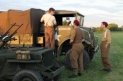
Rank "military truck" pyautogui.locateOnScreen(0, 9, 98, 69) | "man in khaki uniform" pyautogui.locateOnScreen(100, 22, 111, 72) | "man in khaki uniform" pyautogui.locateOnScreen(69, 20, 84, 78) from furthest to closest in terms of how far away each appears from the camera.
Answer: "military truck" pyautogui.locateOnScreen(0, 9, 98, 69)
"man in khaki uniform" pyautogui.locateOnScreen(100, 22, 111, 72)
"man in khaki uniform" pyautogui.locateOnScreen(69, 20, 84, 78)

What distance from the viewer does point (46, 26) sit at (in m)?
11.0

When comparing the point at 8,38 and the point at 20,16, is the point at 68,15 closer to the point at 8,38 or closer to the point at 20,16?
the point at 20,16

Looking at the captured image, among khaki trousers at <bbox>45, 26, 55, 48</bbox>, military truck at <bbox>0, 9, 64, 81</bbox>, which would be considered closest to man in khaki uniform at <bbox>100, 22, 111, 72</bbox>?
khaki trousers at <bbox>45, 26, 55, 48</bbox>

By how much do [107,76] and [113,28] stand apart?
58020mm

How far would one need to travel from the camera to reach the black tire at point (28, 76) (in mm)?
7215

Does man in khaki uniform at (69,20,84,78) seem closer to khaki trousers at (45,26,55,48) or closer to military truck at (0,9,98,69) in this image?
military truck at (0,9,98,69)

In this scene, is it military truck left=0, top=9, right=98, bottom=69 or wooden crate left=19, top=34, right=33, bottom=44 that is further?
wooden crate left=19, top=34, right=33, bottom=44

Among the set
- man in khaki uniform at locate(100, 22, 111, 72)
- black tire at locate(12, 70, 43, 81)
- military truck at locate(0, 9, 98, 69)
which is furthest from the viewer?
military truck at locate(0, 9, 98, 69)

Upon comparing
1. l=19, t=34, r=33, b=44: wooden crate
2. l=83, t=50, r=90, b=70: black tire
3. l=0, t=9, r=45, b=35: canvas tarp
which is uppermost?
l=0, t=9, r=45, b=35: canvas tarp

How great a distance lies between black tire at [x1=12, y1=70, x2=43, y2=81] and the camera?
721 centimetres

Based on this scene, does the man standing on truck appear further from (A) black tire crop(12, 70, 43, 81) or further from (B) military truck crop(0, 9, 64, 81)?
(A) black tire crop(12, 70, 43, 81)

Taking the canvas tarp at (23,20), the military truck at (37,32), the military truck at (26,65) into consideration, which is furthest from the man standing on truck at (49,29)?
the military truck at (26,65)

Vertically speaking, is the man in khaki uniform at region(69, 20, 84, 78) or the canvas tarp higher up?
the canvas tarp

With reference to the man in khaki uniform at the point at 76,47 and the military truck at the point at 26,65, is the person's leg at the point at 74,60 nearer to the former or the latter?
the man in khaki uniform at the point at 76,47
